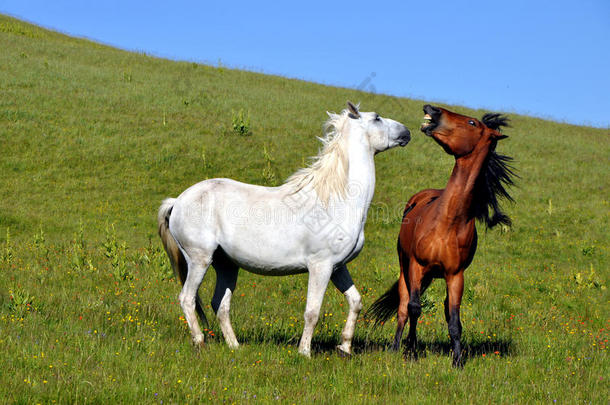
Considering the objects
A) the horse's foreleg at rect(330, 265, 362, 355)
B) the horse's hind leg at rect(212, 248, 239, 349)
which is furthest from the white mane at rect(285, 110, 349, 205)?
the horse's hind leg at rect(212, 248, 239, 349)

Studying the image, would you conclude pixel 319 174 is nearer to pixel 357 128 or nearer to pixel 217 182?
pixel 357 128

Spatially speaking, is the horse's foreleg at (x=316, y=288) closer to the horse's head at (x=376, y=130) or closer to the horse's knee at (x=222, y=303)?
the horse's knee at (x=222, y=303)

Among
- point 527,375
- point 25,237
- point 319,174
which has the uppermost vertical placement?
point 319,174

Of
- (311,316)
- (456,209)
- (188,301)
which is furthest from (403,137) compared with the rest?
(188,301)

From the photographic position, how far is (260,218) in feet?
19.6

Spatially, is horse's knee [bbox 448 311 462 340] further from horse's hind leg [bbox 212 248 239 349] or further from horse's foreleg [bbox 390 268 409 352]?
horse's hind leg [bbox 212 248 239 349]

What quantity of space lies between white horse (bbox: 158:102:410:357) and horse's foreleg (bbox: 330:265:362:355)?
1 centimetres

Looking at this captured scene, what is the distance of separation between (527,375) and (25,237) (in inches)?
491

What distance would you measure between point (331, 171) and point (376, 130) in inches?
28.5

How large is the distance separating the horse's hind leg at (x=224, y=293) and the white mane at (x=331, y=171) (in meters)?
1.34

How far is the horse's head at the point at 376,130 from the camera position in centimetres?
611

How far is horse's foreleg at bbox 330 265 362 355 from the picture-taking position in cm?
609

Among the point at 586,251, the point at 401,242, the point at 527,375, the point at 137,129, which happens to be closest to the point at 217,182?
the point at 401,242

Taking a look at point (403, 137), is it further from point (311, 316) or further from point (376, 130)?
point (311, 316)
